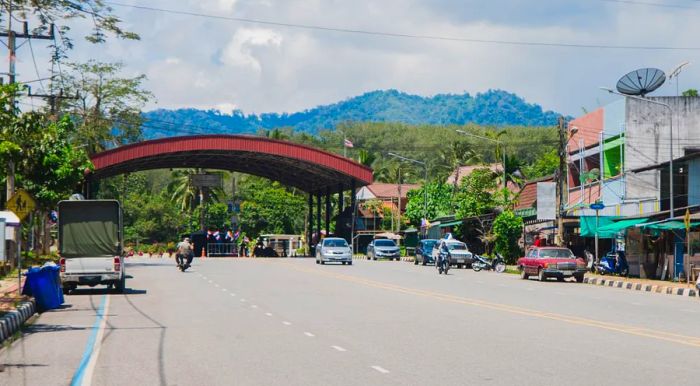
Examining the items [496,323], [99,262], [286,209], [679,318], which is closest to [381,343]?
[496,323]

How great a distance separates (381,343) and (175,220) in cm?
9783

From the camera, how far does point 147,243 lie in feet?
362

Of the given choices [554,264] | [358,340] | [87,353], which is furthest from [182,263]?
[87,353]

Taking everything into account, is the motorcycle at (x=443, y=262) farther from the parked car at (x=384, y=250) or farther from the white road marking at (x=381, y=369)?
the white road marking at (x=381, y=369)

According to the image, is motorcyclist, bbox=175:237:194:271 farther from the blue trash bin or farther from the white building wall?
the white building wall

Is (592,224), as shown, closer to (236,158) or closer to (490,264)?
(490,264)

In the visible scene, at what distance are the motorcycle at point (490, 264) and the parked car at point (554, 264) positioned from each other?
1005cm

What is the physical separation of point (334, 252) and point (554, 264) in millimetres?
20006

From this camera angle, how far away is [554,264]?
3981 centimetres

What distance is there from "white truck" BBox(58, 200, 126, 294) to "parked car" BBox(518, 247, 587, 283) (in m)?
18.0

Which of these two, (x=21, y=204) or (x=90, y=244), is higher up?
(x=21, y=204)

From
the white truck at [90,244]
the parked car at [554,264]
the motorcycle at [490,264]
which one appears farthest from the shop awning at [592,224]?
the white truck at [90,244]

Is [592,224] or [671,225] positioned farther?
[592,224]

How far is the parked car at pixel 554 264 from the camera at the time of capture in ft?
130
